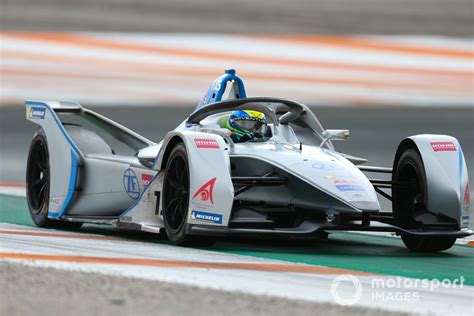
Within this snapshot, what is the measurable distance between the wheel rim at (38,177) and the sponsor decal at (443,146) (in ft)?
13.3

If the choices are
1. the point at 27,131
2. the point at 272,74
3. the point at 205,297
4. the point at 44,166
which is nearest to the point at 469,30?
the point at 272,74

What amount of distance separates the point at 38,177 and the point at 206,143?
3195 millimetres

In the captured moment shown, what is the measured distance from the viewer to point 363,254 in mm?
10188

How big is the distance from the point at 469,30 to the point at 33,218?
1008 inches

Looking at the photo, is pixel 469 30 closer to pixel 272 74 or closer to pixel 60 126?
pixel 272 74

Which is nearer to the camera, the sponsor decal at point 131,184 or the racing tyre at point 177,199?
the racing tyre at point 177,199

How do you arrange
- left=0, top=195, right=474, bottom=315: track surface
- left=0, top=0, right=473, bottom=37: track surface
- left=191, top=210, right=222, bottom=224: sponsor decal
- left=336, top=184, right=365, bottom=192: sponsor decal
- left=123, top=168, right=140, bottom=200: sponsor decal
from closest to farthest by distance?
1. left=0, top=195, right=474, bottom=315: track surface
2. left=191, top=210, right=222, bottom=224: sponsor decal
3. left=336, top=184, right=365, bottom=192: sponsor decal
4. left=123, top=168, right=140, bottom=200: sponsor decal
5. left=0, top=0, right=473, bottom=37: track surface

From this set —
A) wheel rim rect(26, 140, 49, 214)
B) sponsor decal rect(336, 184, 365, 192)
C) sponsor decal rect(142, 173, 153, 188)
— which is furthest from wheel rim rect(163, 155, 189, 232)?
wheel rim rect(26, 140, 49, 214)

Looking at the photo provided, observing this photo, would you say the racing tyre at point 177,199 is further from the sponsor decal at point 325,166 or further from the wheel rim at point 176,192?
the sponsor decal at point 325,166

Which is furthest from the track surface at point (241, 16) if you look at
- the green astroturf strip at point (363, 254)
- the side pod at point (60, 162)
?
the green astroturf strip at point (363, 254)

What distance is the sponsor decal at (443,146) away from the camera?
35.5ft

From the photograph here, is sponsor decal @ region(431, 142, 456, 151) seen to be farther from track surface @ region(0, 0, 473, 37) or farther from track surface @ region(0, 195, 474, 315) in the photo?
track surface @ region(0, 0, 473, 37)

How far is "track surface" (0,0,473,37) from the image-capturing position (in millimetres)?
35031

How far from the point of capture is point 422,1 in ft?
137
